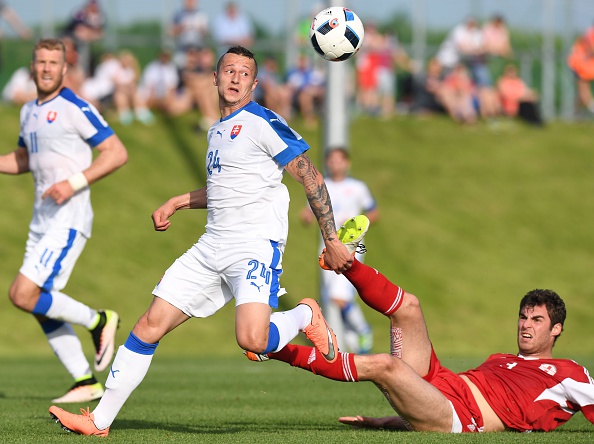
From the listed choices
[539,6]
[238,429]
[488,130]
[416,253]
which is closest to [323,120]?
[416,253]

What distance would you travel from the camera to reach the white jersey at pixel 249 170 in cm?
678

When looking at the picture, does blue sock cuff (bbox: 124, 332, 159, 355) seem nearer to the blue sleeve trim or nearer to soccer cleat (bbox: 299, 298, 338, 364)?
soccer cleat (bbox: 299, 298, 338, 364)

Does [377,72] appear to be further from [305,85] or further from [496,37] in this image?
[496,37]

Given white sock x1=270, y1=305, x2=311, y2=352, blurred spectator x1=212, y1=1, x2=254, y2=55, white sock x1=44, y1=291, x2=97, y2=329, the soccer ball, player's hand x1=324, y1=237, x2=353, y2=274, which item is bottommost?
white sock x1=44, y1=291, x2=97, y2=329

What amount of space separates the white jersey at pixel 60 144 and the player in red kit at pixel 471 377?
2963mm

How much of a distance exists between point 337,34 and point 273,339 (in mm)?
2883

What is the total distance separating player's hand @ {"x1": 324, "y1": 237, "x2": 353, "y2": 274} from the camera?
21.9ft

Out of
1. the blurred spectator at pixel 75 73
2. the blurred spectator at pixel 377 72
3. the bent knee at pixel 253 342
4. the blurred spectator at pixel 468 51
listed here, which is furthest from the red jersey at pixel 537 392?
the blurred spectator at pixel 468 51

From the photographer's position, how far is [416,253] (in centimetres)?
2098

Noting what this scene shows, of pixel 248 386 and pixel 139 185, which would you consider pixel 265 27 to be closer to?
pixel 139 185

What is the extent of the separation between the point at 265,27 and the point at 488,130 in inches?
233

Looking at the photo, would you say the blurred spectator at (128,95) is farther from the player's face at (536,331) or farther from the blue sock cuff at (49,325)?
the player's face at (536,331)

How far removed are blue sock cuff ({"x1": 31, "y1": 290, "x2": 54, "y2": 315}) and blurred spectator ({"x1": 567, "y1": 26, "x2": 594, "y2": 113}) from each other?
19490 mm

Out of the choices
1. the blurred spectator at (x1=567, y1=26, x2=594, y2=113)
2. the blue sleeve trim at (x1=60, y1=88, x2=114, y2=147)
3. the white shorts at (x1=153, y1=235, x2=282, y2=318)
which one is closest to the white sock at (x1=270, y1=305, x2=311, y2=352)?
the white shorts at (x1=153, y1=235, x2=282, y2=318)
